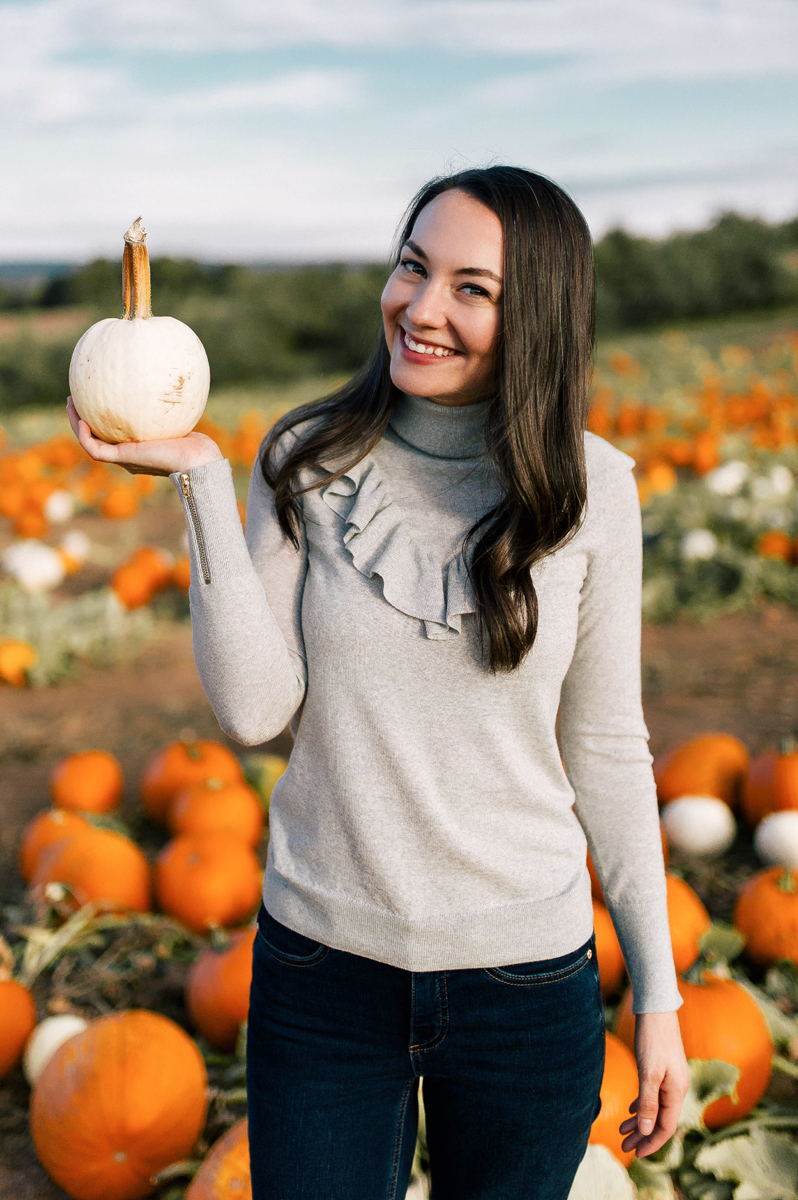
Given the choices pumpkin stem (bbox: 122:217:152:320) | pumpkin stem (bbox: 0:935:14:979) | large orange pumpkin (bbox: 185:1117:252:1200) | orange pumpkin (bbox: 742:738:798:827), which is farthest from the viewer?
orange pumpkin (bbox: 742:738:798:827)

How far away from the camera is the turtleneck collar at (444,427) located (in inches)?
73.4

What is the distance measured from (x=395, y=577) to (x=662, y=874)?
71 centimetres

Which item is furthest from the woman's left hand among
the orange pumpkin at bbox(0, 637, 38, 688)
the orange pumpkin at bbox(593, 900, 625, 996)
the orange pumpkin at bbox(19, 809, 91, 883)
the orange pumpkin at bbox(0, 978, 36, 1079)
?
the orange pumpkin at bbox(0, 637, 38, 688)

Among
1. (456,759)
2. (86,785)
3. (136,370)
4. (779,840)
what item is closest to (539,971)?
(456,759)

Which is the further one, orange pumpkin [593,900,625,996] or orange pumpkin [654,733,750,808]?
orange pumpkin [654,733,750,808]

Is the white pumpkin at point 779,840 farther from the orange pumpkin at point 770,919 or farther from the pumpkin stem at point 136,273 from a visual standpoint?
the pumpkin stem at point 136,273

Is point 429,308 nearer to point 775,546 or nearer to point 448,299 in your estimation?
point 448,299

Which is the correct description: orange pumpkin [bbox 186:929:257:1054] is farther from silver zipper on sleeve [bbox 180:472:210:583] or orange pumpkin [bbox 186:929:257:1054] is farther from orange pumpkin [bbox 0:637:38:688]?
orange pumpkin [bbox 0:637:38:688]

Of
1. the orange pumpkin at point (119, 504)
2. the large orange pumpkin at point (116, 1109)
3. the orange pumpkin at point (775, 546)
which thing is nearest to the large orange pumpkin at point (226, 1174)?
the large orange pumpkin at point (116, 1109)

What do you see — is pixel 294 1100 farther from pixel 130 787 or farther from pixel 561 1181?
pixel 130 787

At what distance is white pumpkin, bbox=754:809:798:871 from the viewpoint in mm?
3439

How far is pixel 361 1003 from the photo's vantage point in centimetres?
168

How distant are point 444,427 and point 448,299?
0.25 meters

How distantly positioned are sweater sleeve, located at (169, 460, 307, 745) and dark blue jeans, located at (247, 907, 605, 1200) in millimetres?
401
